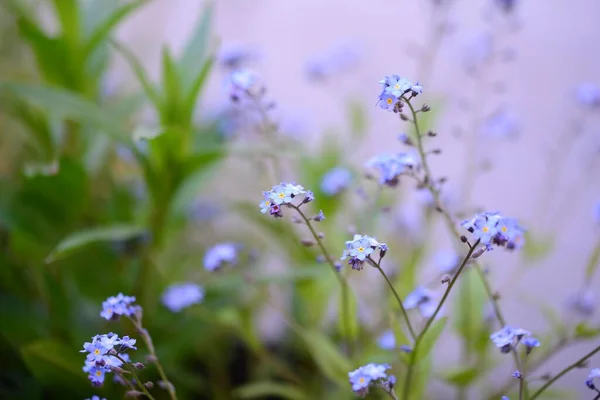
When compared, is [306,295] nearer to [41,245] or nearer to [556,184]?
[41,245]

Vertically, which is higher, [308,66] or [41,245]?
[308,66]

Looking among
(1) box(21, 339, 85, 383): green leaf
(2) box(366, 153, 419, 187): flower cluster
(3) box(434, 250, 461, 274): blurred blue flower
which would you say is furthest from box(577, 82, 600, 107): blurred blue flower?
(1) box(21, 339, 85, 383): green leaf

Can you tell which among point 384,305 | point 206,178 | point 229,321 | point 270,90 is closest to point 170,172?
point 206,178

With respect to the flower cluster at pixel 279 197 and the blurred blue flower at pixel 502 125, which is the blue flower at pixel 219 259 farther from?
the blurred blue flower at pixel 502 125

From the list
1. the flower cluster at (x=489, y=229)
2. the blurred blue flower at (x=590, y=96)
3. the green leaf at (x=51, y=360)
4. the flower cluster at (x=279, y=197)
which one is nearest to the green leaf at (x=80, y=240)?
the green leaf at (x=51, y=360)

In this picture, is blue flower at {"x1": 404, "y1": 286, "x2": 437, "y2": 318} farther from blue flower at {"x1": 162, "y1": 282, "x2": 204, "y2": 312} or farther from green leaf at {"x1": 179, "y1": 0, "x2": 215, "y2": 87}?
green leaf at {"x1": 179, "y1": 0, "x2": 215, "y2": 87}

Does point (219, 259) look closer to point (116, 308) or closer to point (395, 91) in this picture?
point (116, 308)

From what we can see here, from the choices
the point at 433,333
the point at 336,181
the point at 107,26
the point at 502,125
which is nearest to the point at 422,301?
the point at 433,333

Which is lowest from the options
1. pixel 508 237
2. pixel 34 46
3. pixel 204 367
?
pixel 508 237
